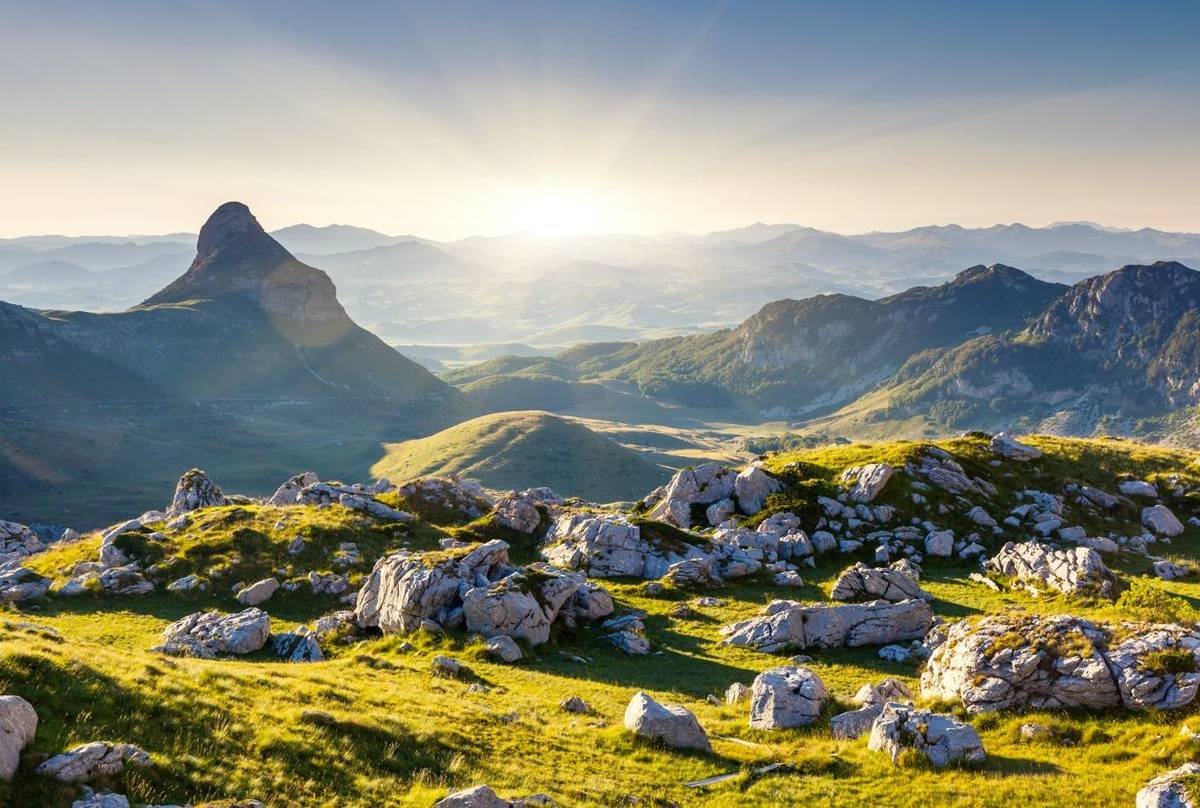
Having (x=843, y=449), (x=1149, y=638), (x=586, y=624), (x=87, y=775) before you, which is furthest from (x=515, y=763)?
(x=843, y=449)

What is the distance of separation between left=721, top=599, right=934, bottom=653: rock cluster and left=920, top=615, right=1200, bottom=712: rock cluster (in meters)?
9.73

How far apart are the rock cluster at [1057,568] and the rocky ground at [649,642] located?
207mm

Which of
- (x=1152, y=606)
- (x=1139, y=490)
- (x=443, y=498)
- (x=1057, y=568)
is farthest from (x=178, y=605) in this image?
(x=1139, y=490)

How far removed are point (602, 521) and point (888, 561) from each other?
85.1 ft

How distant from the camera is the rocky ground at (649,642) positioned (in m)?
21.6

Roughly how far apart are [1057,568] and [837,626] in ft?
63.0

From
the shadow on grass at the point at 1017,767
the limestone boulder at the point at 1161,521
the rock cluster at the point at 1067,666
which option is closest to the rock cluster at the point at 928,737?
the shadow on grass at the point at 1017,767

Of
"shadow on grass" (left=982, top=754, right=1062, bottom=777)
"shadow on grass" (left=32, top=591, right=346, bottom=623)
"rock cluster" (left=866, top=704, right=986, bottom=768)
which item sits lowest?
"shadow on grass" (left=32, top=591, right=346, bottom=623)

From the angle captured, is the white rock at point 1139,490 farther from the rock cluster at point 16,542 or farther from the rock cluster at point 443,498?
the rock cluster at point 16,542

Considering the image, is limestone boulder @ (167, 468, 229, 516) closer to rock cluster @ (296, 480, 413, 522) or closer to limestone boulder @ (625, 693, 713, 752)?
rock cluster @ (296, 480, 413, 522)

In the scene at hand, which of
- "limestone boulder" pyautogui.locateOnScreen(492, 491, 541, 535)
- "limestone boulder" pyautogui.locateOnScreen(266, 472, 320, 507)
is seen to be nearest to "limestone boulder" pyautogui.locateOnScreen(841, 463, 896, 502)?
"limestone boulder" pyautogui.locateOnScreen(492, 491, 541, 535)

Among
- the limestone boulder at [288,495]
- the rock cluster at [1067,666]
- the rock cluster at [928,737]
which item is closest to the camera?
the rock cluster at [928,737]

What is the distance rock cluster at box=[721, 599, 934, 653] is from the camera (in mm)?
42094

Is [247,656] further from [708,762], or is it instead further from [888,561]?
[888,561]
